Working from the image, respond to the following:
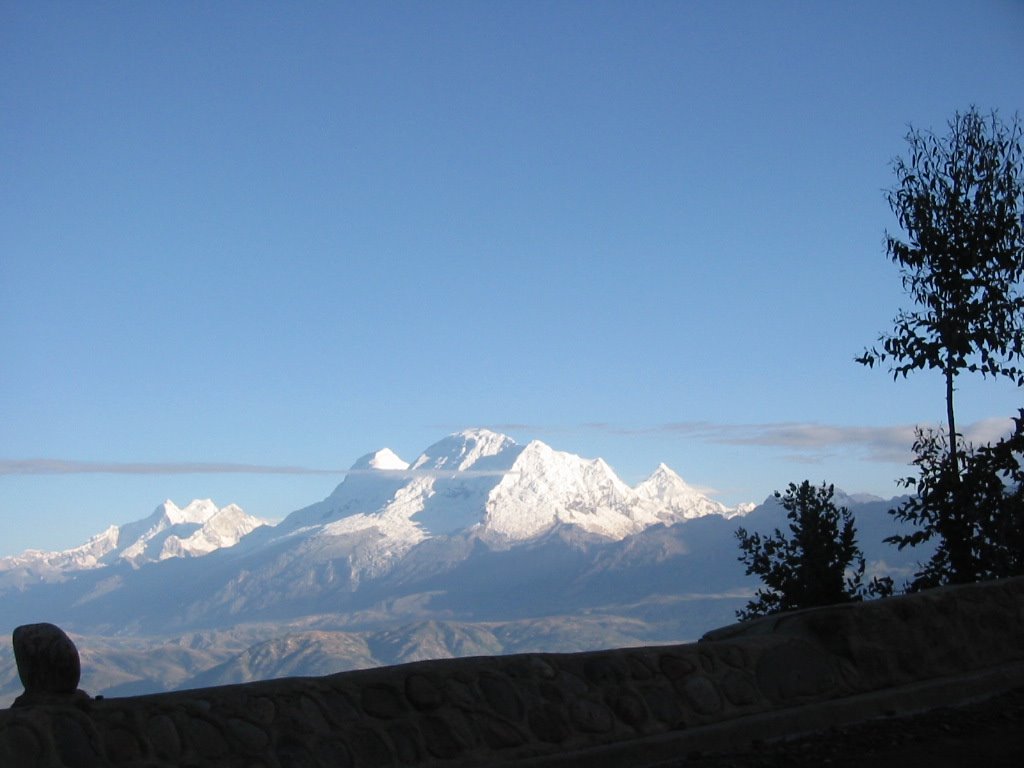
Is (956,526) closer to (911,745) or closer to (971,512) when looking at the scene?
(971,512)

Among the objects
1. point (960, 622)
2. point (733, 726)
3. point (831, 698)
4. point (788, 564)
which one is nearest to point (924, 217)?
point (788, 564)

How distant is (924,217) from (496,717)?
10563 millimetres

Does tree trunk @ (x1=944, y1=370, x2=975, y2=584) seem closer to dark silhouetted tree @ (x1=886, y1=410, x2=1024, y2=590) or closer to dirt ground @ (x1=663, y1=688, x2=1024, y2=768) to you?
dark silhouetted tree @ (x1=886, y1=410, x2=1024, y2=590)

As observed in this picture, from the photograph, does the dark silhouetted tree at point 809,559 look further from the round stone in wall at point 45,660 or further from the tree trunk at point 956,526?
the round stone in wall at point 45,660

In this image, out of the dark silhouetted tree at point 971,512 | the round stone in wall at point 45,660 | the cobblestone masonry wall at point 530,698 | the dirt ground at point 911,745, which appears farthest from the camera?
the dark silhouetted tree at point 971,512

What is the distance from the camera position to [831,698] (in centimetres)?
944

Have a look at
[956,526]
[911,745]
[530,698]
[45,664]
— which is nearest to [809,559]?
[956,526]

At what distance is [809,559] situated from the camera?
1527 cm

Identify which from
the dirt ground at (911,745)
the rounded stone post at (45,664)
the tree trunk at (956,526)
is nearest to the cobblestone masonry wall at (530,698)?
the rounded stone post at (45,664)

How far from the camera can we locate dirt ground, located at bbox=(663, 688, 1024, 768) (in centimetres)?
784

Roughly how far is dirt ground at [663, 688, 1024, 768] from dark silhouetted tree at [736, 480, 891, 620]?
18.2ft

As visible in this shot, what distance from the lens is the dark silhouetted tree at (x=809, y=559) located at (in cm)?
1509

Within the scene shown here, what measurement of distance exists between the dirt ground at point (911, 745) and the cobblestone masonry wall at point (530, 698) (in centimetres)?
51

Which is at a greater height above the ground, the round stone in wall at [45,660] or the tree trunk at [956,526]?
the tree trunk at [956,526]
